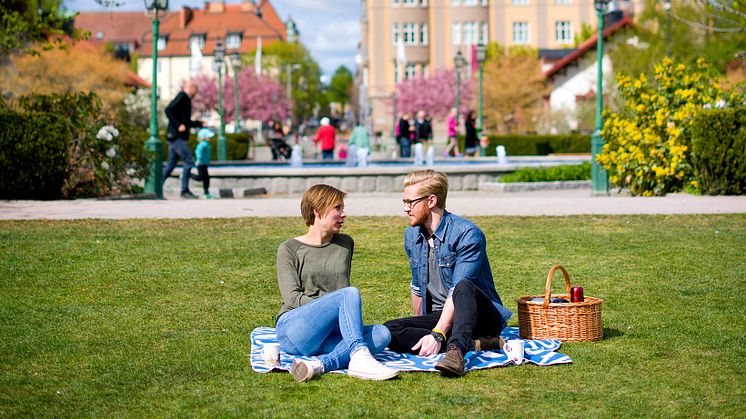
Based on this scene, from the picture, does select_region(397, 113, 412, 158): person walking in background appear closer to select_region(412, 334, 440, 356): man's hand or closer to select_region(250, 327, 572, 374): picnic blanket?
select_region(250, 327, 572, 374): picnic blanket

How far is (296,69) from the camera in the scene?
373 ft

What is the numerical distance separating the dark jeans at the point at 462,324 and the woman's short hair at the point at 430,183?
52cm

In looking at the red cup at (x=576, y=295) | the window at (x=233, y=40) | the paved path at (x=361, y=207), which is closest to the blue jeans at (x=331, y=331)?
the red cup at (x=576, y=295)

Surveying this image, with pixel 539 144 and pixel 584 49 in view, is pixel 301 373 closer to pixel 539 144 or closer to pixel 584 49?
pixel 539 144

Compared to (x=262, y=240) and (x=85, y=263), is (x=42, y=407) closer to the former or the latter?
(x=85, y=263)

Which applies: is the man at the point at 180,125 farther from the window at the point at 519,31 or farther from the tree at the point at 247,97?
the window at the point at 519,31

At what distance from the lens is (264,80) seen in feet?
298

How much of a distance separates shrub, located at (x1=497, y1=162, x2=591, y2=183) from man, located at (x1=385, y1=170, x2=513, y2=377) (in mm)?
16575

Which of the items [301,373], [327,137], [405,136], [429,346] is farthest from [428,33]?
[301,373]

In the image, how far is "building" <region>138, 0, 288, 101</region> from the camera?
124 metres

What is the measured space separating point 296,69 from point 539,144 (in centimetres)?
7034

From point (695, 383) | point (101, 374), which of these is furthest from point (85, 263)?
point (695, 383)

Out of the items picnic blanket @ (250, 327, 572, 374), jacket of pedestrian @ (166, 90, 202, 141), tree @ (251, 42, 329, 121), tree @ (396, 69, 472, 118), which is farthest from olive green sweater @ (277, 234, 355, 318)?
tree @ (251, 42, 329, 121)

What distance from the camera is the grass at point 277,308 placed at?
5.51 metres
